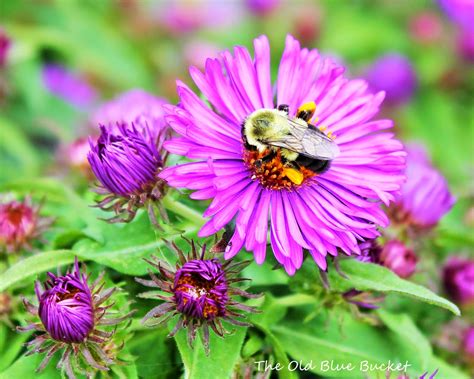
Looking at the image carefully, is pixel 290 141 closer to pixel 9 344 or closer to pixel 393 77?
pixel 9 344

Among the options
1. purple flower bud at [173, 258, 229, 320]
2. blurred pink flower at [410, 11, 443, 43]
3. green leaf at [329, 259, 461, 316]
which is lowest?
purple flower bud at [173, 258, 229, 320]

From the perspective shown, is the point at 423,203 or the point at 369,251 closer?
the point at 369,251

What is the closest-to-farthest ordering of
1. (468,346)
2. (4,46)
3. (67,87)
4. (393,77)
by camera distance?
(468,346)
(4,46)
(67,87)
(393,77)

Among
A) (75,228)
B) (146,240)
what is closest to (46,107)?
(75,228)

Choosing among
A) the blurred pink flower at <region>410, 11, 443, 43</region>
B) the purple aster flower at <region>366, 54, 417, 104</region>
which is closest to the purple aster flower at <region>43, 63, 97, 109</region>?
the purple aster flower at <region>366, 54, 417, 104</region>

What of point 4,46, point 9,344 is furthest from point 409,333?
point 4,46

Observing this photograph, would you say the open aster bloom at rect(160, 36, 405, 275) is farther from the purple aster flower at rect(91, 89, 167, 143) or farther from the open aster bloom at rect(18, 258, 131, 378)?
the purple aster flower at rect(91, 89, 167, 143)

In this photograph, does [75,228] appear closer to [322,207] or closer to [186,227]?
[186,227]
